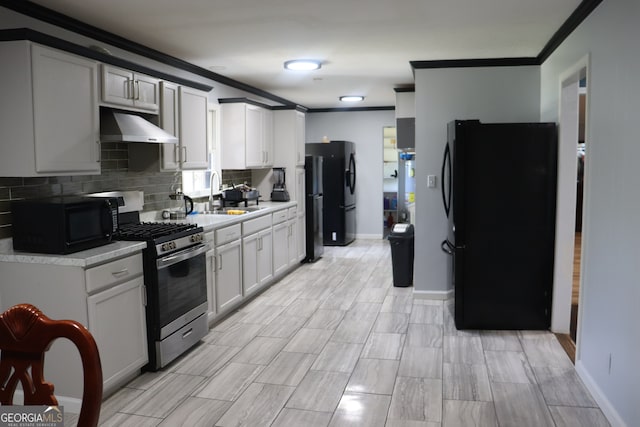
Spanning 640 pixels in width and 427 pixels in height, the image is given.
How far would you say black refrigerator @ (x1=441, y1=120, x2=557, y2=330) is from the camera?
14.4 ft

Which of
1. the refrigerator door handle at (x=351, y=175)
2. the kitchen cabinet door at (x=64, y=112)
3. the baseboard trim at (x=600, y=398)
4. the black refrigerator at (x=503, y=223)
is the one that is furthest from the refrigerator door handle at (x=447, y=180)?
the refrigerator door handle at (x=351, y=175)

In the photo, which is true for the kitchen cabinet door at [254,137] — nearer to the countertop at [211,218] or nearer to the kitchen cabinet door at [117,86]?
the countertop at [211,218]

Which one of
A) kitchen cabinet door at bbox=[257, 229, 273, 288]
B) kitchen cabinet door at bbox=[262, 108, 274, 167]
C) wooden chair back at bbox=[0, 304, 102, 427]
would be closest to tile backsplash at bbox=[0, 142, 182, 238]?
kitchen cabinet door at bbox=[257, 229, 273, 288]

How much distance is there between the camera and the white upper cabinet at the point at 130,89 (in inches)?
142

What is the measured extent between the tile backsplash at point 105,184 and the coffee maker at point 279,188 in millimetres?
1842

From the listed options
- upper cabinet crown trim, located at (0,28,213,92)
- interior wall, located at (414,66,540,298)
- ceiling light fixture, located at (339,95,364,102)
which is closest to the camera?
upper cabinet crown trim, located at (0,28,213,92)

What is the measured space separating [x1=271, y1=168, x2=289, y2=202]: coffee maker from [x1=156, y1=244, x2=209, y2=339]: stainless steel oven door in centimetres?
270

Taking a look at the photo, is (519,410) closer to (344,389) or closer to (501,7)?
(344,389)

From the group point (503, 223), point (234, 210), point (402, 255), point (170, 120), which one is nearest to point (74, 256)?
point (170, 120)

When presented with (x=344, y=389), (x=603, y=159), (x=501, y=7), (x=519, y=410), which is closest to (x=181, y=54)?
(x=501, y=7)

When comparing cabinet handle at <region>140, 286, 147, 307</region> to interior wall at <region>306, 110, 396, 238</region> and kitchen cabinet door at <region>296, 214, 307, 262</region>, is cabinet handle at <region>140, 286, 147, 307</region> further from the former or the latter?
interior wall at <region>306, 110, 396, 238</region>

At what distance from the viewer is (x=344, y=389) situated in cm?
338

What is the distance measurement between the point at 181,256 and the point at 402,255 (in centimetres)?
289

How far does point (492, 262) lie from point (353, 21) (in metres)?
2.21
